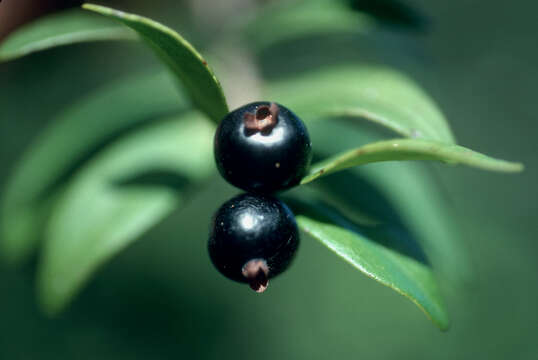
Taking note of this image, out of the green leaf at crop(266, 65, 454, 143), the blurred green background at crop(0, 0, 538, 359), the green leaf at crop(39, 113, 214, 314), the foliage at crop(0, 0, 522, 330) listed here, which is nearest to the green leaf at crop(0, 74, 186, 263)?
the foliage at crop(0, 0, 522, 330)

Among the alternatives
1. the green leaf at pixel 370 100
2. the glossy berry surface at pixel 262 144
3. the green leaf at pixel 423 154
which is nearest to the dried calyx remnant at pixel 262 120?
the glossy berry surface at pixel 262 144

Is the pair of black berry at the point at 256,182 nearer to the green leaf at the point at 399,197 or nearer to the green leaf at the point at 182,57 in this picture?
the green leaf at the point at 182,57

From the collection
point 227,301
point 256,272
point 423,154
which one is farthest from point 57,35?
point 227,301

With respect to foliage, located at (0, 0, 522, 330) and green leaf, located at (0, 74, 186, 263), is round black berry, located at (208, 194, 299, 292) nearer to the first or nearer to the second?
foliage, located at (0, 0, 522, 330)

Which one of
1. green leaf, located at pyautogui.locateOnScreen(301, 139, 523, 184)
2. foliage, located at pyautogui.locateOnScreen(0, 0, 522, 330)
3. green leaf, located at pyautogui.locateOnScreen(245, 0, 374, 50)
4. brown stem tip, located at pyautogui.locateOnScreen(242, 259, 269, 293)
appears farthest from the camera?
green leaf, located at pyautogui.locateOnScreen(245, 0, 374, 50)

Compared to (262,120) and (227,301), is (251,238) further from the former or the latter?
(227,301)
